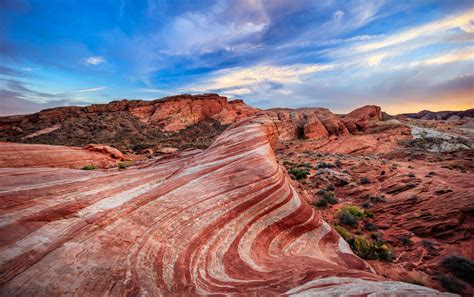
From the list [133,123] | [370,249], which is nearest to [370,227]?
[370,249]

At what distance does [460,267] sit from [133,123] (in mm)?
60459

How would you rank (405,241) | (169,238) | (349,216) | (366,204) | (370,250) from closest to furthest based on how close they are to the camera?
(169,238)
(370,250)
(405,241)
(349,216)
(366,204)

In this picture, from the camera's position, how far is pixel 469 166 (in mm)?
19016

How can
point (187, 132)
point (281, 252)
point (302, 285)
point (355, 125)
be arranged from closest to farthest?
1. point (302, 285)
2. point (281, 252)
3. point (355, 125)
4. point (187, 132)

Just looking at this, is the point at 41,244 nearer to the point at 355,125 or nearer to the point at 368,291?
the point at 368,291

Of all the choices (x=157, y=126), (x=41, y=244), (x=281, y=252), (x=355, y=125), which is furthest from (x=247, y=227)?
(x=157, y=126)

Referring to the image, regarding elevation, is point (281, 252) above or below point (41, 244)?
below

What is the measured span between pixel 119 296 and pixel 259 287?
7.26 feet

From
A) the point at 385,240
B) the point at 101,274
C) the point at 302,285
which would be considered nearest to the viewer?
the point at 101,274

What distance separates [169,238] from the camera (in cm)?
449

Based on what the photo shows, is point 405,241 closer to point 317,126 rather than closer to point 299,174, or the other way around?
point 299,174

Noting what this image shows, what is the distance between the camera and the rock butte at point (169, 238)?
3.21 metres

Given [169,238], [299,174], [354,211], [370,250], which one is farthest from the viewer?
[299,174]

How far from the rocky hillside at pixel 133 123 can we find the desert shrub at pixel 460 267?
30000mm
